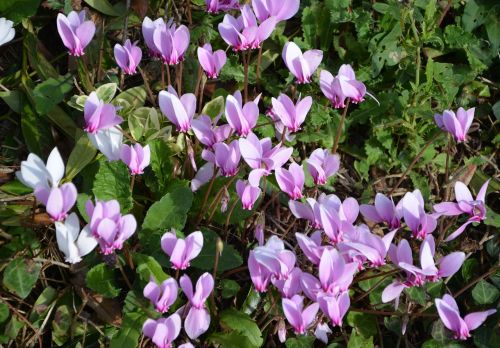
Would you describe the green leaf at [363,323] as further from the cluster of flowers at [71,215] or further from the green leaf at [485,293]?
the cluster of flowers at [71,215]

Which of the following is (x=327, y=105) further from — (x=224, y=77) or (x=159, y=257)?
(x=159, y=257)

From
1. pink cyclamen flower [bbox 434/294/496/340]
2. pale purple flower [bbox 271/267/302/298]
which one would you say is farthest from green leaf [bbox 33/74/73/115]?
pink cyclamen flower [bbox 434/294/496/340]

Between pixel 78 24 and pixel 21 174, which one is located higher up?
pixel 78 24

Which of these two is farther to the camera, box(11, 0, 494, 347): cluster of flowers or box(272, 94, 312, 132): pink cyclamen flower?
box(272, 94, 312, 132): pink cyclamen flower

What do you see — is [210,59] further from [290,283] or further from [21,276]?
[21,276]

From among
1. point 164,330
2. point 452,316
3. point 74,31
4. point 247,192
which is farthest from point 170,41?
point 452,316

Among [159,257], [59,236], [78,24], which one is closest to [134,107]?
[78,24]

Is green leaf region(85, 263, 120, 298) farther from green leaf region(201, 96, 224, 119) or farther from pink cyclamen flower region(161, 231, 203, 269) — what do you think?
green leaf region(201, 96, 224, 119)
